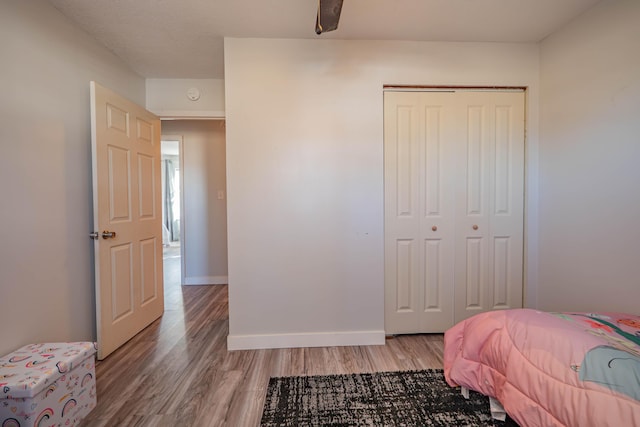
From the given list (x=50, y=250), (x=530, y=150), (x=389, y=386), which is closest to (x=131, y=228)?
(x=50, y=250)

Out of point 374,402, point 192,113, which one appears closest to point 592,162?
point 374,402

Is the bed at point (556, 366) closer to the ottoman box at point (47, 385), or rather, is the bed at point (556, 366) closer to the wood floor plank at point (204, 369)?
the wood floor plank at point (204, 369)

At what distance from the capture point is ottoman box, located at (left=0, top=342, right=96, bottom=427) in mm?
1142

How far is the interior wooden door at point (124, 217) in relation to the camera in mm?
1918

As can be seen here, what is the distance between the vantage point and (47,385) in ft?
3.98

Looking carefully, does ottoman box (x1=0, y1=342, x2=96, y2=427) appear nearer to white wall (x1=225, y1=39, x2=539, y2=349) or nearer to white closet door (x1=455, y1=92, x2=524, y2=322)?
white wall (x1=225, y1=39, x2=539, y2=349)

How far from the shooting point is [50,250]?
167 cm

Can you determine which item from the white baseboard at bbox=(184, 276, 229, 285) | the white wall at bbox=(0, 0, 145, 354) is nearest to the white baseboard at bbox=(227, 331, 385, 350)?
the white wall at bbox=(0, 0, 145, 354)

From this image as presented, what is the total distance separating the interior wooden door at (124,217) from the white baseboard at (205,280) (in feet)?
3.65

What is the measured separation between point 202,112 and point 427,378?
2907mm

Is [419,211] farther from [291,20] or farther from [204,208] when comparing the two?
[204,208]

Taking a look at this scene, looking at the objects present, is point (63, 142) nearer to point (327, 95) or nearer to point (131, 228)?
point (131, 228)

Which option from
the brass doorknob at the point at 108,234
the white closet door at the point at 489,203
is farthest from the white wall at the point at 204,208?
the white closet door at the point at 489,203

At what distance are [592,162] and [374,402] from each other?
6.75ft
